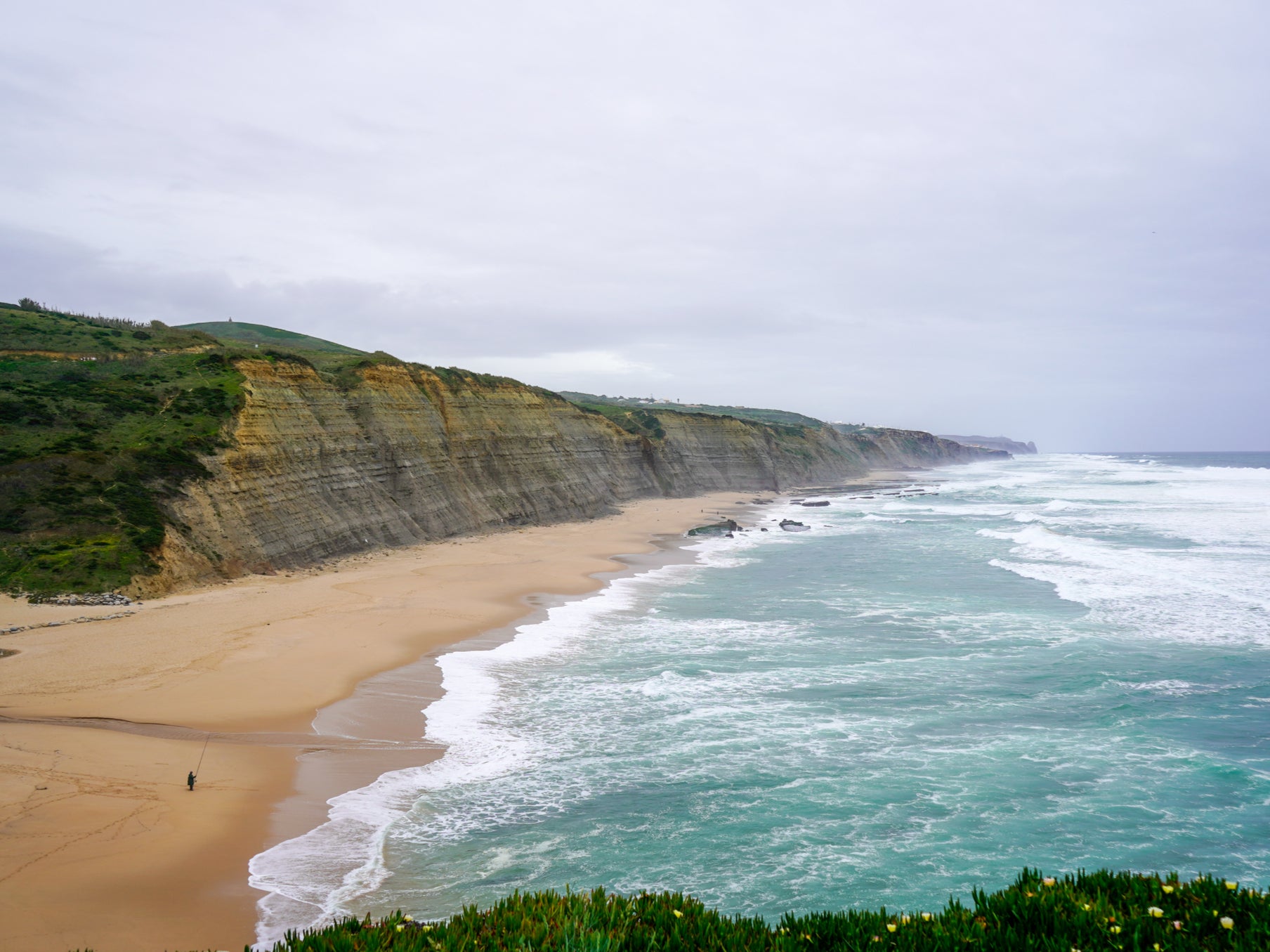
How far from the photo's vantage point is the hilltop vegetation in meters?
20.8

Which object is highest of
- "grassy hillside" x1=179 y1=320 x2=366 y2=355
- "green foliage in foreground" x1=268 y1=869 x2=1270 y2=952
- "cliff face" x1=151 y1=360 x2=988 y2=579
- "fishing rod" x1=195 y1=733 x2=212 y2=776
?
"grassy hillside" x1=179 y1=320 x2=366 y2=355

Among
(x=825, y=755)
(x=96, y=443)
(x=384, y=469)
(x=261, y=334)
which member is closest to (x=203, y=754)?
(x=825, y=755)

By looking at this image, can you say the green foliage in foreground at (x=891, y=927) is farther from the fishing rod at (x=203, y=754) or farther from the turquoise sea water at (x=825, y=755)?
the fishing rod at (x=203, y=754)

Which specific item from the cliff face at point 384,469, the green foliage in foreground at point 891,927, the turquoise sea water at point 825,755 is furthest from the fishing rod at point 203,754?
the cliff face at point 384,469

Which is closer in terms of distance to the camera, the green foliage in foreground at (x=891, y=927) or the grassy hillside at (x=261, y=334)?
the green foliage in foreground at (x=891, y=927)

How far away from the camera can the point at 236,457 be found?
27031 mm

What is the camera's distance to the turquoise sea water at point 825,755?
8.98 metres

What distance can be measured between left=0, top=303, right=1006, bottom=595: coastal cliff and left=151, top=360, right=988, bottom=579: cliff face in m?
0.08

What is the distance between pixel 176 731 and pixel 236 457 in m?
16.8

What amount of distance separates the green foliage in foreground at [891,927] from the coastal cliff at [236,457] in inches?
770

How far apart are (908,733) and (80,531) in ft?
72.1

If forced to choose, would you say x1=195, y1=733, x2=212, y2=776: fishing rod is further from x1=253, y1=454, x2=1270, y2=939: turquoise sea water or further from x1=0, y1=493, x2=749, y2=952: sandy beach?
x1=253, y1=454, x2=1270, y2=939: turquoise sea water

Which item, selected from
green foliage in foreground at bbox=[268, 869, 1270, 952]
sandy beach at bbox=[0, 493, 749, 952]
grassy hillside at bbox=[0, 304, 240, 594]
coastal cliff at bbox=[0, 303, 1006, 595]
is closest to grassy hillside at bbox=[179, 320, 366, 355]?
coastal cliff at bbox=[0, 303, 1006, 595]

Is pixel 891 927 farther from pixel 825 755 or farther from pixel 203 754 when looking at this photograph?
pixel 203 754
